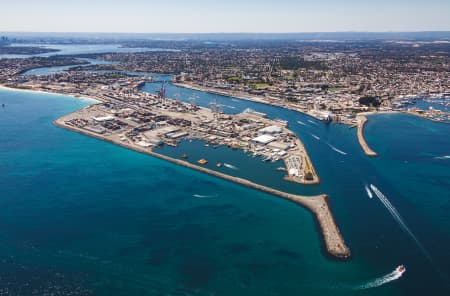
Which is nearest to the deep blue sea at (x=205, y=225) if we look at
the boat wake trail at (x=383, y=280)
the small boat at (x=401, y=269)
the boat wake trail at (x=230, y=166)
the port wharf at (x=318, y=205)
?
the boat wake trail at (x=383, y=280)

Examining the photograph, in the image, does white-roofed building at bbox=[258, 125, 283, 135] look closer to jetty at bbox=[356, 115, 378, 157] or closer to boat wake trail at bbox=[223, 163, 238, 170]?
jetty at bbox=[356, 115, 378, 157]

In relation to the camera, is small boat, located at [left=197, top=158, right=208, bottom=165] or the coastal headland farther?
small boat, located at [left=197, top=158, right=208, bottom=165]

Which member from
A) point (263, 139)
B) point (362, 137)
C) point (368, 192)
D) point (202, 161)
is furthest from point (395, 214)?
point (362, 137)

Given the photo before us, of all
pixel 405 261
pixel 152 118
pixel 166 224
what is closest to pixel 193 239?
pixel 166 224

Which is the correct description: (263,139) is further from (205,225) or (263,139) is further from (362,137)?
(205,225)

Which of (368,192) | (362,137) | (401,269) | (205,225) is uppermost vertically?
(362,137)

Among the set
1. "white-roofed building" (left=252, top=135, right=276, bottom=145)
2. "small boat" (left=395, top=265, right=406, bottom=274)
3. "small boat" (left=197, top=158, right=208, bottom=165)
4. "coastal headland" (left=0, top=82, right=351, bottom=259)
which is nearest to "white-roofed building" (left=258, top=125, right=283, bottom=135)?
A: "coastal headland" (left=0, top=82, right=351, bottom=259)
